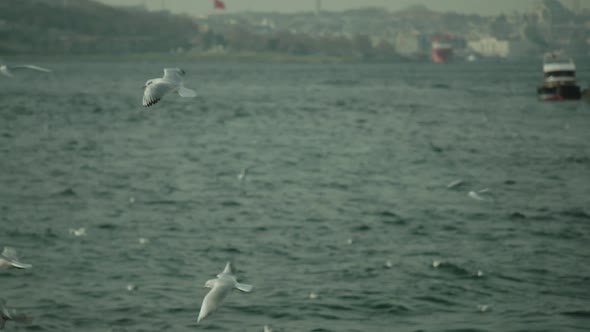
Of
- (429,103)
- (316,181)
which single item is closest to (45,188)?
(316,181)

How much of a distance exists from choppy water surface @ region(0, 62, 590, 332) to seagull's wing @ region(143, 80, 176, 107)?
3.88 m

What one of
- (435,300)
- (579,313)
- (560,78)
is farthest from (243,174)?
(560,78)

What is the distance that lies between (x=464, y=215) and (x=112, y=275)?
9264mm

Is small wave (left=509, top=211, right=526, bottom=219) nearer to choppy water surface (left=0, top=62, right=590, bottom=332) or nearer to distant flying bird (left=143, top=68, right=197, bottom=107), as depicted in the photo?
choppy water surface (left=0, top=62, right=590, bottom=332)

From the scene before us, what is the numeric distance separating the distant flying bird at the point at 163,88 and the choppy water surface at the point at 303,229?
12.3ft

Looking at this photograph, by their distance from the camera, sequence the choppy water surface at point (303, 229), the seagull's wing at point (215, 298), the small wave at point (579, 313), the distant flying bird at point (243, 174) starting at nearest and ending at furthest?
the seagull's wing at point (215, 298) → the small wave at point (579, 313) → the choppy water surface at point (303, 229) → the distant flying bird at point (243, 174)

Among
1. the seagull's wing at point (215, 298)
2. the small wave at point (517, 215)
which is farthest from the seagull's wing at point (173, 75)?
Result: the small wave at point (517, 215)

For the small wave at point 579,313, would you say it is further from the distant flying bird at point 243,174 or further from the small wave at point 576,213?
the distant flying bird at point 243,174

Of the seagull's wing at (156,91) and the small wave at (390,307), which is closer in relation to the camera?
the seagull's wing at (156,91)

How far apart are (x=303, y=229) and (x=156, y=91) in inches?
391

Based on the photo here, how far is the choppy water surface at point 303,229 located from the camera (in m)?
13.6

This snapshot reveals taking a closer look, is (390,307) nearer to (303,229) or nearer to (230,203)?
(303,229)

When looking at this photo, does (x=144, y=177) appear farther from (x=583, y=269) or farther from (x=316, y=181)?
(x=583, y=269)

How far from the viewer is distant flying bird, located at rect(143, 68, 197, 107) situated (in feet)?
32.1
